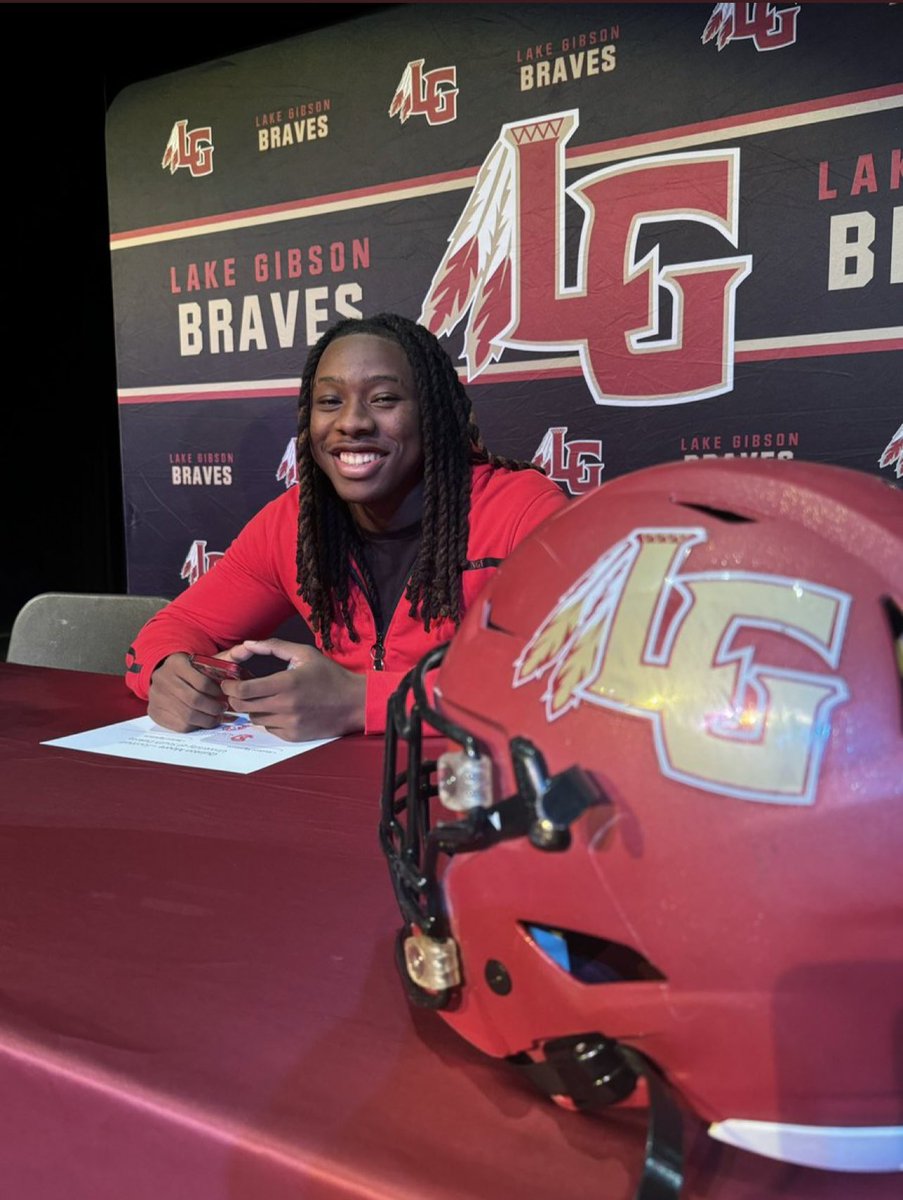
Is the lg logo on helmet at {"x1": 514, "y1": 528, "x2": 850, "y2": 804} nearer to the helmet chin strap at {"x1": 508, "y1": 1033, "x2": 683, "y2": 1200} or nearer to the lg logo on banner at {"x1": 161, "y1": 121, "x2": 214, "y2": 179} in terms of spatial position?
the helmet chin strap at {"x1": 508, "y1": 1033, "x2": 683, "y2": 1200}

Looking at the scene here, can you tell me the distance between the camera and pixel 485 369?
2.07 m

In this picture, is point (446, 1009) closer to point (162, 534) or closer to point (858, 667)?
point (858, 667)

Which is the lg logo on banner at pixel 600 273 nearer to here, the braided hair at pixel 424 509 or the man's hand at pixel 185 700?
the braided hair at pixel 424 509

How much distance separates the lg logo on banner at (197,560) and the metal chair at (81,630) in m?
0.78

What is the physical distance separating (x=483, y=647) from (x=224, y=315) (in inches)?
88.9

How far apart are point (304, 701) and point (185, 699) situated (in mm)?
170

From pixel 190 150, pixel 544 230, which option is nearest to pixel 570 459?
pixel 544 230

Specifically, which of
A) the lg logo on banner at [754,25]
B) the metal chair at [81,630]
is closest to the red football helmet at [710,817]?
the metal chair at [81,630]

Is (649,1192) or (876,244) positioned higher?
(876,244)

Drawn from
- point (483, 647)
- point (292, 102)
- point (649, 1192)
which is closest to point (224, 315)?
point (292, 102)

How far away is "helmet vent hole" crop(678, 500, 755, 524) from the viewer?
40 cm

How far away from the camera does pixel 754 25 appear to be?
1.67 m

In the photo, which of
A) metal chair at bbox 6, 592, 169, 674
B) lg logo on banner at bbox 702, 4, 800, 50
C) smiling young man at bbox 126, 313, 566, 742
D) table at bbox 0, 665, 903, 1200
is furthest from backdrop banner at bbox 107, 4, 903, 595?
table at bbox 0, 665, 903, 1200

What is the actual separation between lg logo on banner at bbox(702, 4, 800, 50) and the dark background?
45.6 inches
